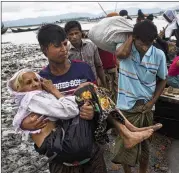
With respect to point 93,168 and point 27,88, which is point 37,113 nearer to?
point 27,88

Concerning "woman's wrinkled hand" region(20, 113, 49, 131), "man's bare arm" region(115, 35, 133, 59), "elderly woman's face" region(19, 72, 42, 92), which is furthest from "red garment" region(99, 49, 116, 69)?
"woman's wrinkled hand" region(20, 113, 49, 131)

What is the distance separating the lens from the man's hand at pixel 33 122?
1.89 metres

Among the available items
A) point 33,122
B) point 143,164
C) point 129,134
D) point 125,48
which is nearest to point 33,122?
point 33,122

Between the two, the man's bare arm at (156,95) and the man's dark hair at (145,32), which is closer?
the man's dark hair at (145,32)

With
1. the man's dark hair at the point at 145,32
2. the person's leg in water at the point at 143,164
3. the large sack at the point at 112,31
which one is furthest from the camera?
the person's leg in water at the point at 143,164

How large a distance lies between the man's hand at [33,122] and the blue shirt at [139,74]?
129 centimetres

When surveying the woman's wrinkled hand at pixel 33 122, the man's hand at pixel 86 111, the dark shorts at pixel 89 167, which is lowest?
the dark shorts at pixel 89 167

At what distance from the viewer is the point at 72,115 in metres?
1.92

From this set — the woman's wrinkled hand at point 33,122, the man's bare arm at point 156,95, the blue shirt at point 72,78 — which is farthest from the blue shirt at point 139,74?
the woman's wrinkled hand at point 33,122

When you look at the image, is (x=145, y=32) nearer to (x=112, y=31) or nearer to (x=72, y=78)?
(x=112, y=31)

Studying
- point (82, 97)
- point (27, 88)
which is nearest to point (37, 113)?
point (27, 88)

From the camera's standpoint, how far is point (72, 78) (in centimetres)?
224

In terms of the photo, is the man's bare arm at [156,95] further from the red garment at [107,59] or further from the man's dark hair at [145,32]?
the red garment at [107,59]

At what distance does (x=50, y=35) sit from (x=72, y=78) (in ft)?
1.15
